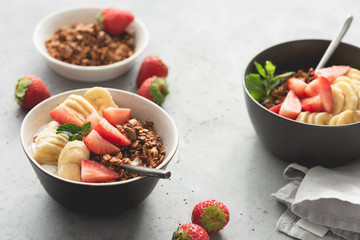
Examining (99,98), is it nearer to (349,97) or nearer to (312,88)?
(312,88)

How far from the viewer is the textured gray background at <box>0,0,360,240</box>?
147 cm

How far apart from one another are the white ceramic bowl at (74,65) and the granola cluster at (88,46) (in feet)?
0.12

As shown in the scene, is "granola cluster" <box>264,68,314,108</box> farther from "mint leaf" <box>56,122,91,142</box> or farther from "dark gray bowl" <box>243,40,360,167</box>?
"mint leaf" <box>56,122,91,142</box>

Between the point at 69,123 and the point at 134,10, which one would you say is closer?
the point at 69,123

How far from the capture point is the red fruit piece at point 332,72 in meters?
1.70

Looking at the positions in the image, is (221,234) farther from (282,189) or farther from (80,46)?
(80,46)

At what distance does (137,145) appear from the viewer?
145cm

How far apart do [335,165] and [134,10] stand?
1393 mm

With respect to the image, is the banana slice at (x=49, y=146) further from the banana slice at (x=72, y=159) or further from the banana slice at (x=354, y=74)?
the banana slice at (x=354, y=74)

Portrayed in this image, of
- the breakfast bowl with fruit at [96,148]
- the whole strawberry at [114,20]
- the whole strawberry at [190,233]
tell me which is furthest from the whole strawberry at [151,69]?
the whole strawberry at [190,233]

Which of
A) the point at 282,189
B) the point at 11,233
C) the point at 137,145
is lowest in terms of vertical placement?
the point at 11,233

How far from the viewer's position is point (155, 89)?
74.7 inches

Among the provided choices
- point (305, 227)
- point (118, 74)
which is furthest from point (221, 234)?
point (118, 74)

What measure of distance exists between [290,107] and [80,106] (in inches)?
27.4
